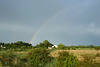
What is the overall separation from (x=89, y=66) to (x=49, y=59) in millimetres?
9525

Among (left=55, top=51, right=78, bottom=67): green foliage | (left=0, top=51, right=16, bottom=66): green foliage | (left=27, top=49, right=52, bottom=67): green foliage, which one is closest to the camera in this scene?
(left=0, top=51, right=16, bottom=66): green foliage

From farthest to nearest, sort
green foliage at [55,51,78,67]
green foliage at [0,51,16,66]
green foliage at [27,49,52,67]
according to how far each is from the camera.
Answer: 1. green foliage at [27,49,52,67]
2. green foliage at [55,51,78,67]
3. green foliage at [0,51,16,66]

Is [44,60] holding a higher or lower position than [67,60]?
lower

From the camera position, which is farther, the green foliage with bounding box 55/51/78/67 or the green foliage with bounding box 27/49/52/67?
the green foliage with bounding box 27/49/52/67

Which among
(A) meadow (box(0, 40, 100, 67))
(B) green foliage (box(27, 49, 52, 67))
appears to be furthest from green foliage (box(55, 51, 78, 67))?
(B) green foliage (box(27, 49, 52, 67))

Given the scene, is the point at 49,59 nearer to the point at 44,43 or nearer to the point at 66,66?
the point at 66,66

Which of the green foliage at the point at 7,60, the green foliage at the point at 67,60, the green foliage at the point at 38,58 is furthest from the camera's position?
the green foliage at the point at 38,58

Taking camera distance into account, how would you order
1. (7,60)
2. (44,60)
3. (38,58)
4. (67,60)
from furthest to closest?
(44,60)
(38,58)
(7,60)
(67,60)

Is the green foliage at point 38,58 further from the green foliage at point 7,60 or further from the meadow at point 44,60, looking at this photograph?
the green foliage at point 7,60

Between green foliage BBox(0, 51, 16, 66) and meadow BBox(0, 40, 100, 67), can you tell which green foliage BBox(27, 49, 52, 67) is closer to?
meadow BBox(0, 40, 100, 67)

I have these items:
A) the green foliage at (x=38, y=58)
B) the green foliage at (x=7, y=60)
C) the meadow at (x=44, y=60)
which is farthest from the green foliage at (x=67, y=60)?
the green foliage at (x=38, y=58)

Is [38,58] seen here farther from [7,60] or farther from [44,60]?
[7,60]

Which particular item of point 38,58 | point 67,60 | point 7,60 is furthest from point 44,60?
point 67,60

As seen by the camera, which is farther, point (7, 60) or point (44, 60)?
point (44, 60)
